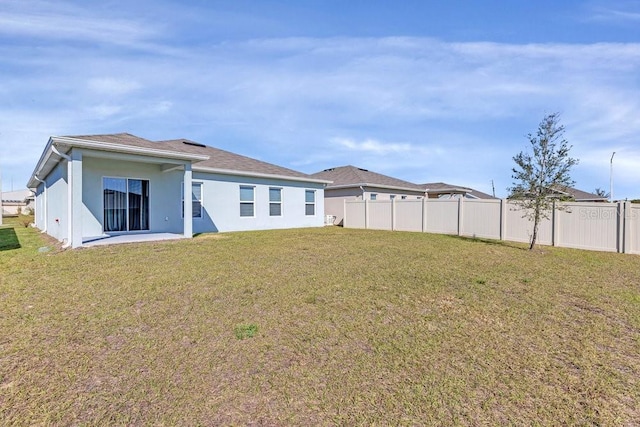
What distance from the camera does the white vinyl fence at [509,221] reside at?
1050 centimetres

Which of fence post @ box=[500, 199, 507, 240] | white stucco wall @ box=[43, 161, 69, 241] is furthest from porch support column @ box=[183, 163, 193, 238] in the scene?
fence post @ box=[500, 199, 507, 240]

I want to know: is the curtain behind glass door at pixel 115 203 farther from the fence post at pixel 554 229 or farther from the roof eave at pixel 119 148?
the fence post at pixel 554 229

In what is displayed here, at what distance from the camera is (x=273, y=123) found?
58.9 feet

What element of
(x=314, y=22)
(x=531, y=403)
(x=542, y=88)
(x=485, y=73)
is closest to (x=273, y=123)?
(x=314, y=22)

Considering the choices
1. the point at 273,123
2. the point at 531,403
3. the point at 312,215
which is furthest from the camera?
the point at 312,215

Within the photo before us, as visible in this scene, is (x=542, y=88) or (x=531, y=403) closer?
(x=531, y=403)

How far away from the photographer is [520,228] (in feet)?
42.0

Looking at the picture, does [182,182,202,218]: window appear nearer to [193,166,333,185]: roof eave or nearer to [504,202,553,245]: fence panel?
[193,166,333,185]: roof eave

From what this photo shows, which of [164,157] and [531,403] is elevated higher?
[164,157]

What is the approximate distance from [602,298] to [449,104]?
1150 cm

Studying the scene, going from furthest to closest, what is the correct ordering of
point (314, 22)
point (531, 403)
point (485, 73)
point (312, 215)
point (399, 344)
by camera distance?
point (312, 215) → point (485, 73) → point (314, 22) → point (399, 344) → point (531, 403)

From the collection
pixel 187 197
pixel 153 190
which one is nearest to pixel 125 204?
pixel 153 190

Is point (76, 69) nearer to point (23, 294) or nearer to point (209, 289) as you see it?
point (23, 294)

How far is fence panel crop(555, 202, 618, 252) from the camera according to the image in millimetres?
10664
